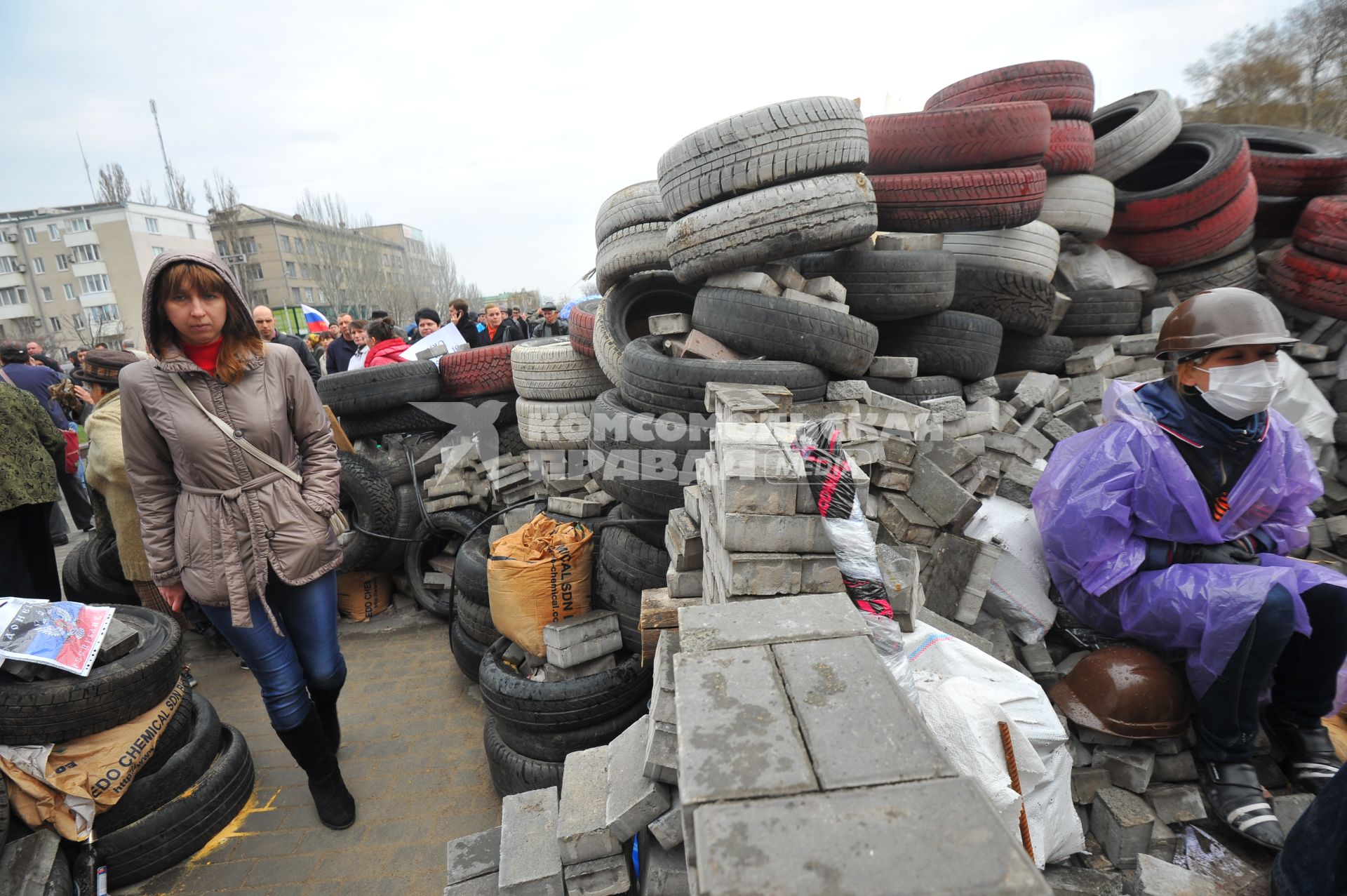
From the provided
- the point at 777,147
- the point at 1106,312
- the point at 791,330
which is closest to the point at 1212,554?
the point at 791,330

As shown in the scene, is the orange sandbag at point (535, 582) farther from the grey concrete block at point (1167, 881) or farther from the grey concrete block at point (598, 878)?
the grey concrete block at point (1167, 881)

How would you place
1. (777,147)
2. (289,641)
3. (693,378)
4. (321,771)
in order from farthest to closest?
(777,147)
(693,378)
(321,771)
(289,641)

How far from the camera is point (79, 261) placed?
36844 mm

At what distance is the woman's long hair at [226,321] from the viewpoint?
6.76 ft

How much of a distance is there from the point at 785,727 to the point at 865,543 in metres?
0.82

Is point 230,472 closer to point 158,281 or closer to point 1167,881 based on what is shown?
point 158,281

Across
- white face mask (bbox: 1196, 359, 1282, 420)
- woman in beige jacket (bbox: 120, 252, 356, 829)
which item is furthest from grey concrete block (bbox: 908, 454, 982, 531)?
woman in beige jacket (bbox: 120, 252, 356, 829)

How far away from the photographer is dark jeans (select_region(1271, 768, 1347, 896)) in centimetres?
156

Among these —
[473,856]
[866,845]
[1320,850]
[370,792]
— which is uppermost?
[866,845]

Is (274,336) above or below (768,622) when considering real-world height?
above

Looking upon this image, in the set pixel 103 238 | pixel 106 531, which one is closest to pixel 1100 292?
pixel 106 531

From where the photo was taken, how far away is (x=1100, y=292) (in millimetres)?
5234

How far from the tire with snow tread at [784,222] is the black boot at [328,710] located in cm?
313

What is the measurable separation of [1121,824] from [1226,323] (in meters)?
1.87
